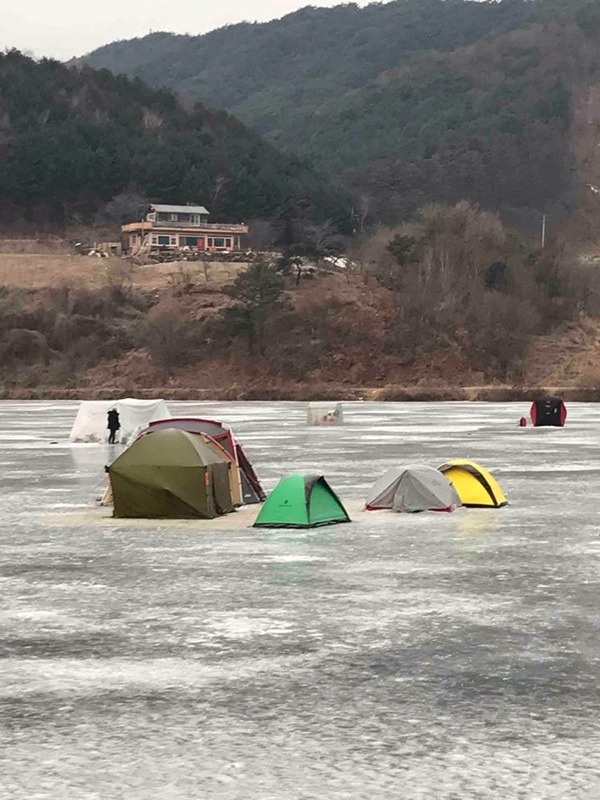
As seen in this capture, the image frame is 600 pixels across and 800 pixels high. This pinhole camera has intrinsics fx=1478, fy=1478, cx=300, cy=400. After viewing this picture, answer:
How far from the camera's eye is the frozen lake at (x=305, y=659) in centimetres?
775

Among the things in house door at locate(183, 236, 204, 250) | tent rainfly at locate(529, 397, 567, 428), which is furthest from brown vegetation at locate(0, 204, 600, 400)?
tent rainfly at locate(529, 397, 567, 428)

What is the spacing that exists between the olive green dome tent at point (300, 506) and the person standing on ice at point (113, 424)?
19.6 meters

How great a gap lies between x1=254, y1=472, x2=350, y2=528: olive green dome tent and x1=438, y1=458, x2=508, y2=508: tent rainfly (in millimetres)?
2900

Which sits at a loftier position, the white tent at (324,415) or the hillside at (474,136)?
the hillside at (474,136)

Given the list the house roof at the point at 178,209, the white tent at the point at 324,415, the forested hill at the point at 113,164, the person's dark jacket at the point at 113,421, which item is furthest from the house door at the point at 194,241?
the person's dark jacket at the point at 113,421

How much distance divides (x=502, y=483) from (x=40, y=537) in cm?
1030

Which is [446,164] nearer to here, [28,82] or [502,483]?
[28,82]

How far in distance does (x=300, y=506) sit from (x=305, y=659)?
29.3 feet

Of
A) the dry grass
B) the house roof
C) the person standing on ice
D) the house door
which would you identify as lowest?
the person standing on ice

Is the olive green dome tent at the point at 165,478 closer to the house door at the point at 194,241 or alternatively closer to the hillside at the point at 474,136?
the house door at the point at 194,241

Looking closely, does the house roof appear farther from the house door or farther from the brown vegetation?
the brown vegetation

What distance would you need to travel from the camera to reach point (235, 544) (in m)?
18.0

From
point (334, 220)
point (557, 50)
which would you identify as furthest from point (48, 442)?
point (557, 50)

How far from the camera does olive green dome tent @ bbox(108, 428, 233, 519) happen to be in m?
20.7
